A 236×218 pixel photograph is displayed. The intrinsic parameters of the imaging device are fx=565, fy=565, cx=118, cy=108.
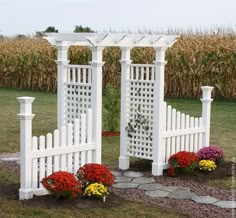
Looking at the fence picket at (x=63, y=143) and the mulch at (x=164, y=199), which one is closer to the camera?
the mulch at (x=164, y=199)

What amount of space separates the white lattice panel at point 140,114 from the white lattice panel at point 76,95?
844 mm

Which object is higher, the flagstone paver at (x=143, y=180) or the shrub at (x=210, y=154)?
the shrub at (x=210, y=154)

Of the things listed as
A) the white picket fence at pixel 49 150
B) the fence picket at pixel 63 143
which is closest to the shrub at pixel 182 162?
the white picket fence at pixel 49 150

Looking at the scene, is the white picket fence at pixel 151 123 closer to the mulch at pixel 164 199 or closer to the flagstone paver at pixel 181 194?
the mulch at pixel 164 199

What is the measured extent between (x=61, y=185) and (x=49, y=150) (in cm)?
62

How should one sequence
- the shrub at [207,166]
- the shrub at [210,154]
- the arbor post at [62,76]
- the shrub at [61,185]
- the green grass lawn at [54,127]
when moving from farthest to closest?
the shrub at [210,154]
the shrub at [207,166]
the arbor post at [62,76]
the shrub at [61,185]
the green grass lawn at [54,127]

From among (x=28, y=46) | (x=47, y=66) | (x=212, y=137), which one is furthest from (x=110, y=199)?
(x=28, y=46)

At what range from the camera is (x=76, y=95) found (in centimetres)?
844

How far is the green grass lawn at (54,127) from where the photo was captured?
21.3 ft

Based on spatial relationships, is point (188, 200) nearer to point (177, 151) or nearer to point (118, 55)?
point (177, 151)

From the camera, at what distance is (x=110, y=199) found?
709 centimetres

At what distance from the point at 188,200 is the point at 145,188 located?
2.58 ft

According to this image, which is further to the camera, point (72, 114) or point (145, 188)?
point (72, 114)

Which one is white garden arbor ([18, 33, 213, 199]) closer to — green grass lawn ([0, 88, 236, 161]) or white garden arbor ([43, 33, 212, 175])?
white garden arbor ([43, 33, 212, 175])
